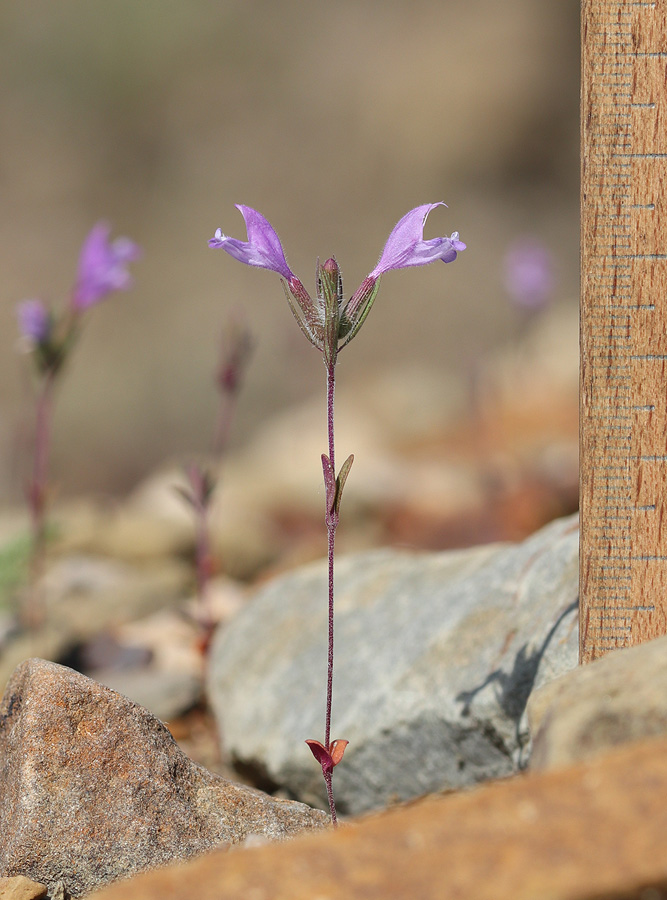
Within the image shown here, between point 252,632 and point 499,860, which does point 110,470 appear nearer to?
point 252,632

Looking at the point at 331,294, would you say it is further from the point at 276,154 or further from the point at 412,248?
the point at 276,154

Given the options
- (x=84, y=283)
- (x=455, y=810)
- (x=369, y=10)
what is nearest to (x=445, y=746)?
(x=455, y=810)

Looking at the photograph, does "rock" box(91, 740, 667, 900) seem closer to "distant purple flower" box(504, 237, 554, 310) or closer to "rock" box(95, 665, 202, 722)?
"rock" box(95, 665, 202, 722)

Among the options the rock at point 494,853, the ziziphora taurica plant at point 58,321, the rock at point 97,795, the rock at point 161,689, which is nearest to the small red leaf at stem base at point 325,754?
the rock at point 97,795

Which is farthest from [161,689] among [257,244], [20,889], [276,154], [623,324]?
[276,154]

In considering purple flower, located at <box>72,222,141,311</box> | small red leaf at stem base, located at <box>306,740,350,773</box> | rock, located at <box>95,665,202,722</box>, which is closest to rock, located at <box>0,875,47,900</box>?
small red leaf at stem base, located at <box>306,740,350,773</box>

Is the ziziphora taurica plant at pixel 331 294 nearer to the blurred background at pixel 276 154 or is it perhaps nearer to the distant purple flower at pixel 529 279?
the distant purple flower at pixel 529 279
